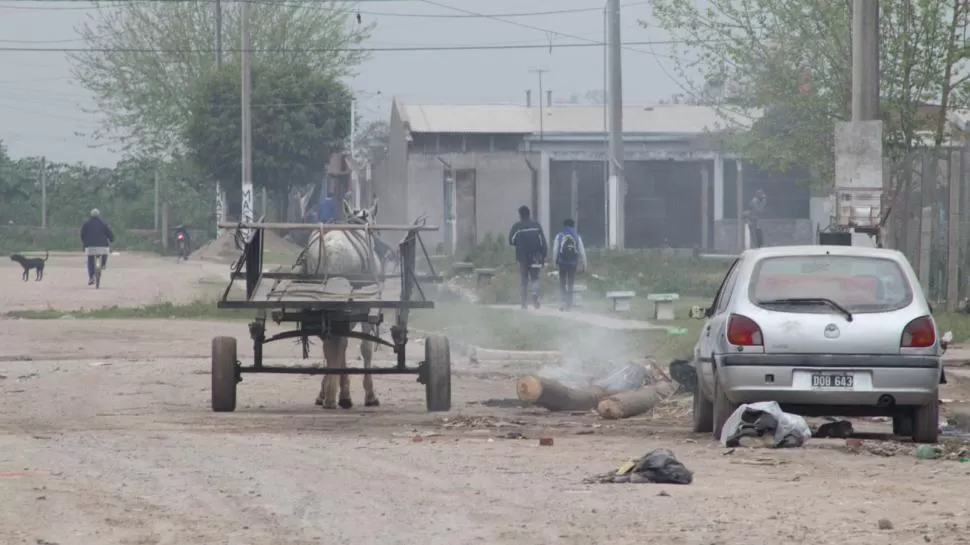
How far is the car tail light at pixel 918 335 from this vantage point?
11.9 metres

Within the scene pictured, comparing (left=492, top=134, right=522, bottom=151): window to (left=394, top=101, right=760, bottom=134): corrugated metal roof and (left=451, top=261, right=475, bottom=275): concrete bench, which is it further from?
(left=451, top=261, right=475, bottom=275): concrete bench

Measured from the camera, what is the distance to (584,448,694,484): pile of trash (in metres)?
10.1

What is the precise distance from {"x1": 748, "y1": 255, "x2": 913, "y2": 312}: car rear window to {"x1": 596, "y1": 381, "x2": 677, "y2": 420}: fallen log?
285 cm

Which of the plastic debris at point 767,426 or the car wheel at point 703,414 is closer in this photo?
the plastic debris at point 767,426

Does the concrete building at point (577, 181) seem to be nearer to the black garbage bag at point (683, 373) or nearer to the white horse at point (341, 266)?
the black garbage bag at point (683, 373)

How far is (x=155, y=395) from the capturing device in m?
16.5

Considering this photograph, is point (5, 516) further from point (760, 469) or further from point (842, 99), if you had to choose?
point (842, 99)

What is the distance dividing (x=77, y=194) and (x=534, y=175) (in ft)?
131

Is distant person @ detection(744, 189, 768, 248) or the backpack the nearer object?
the backpack

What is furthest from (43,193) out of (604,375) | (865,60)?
(604,375)

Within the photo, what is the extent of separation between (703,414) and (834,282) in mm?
1724

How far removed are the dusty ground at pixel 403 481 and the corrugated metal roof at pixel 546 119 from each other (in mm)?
35869

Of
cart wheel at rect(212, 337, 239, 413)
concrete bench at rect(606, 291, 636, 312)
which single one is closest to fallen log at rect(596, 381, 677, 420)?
cart wheel at rect(212, 337, 239, 413)

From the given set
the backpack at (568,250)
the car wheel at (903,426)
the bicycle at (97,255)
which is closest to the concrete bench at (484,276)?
the backpack at (568,250)
